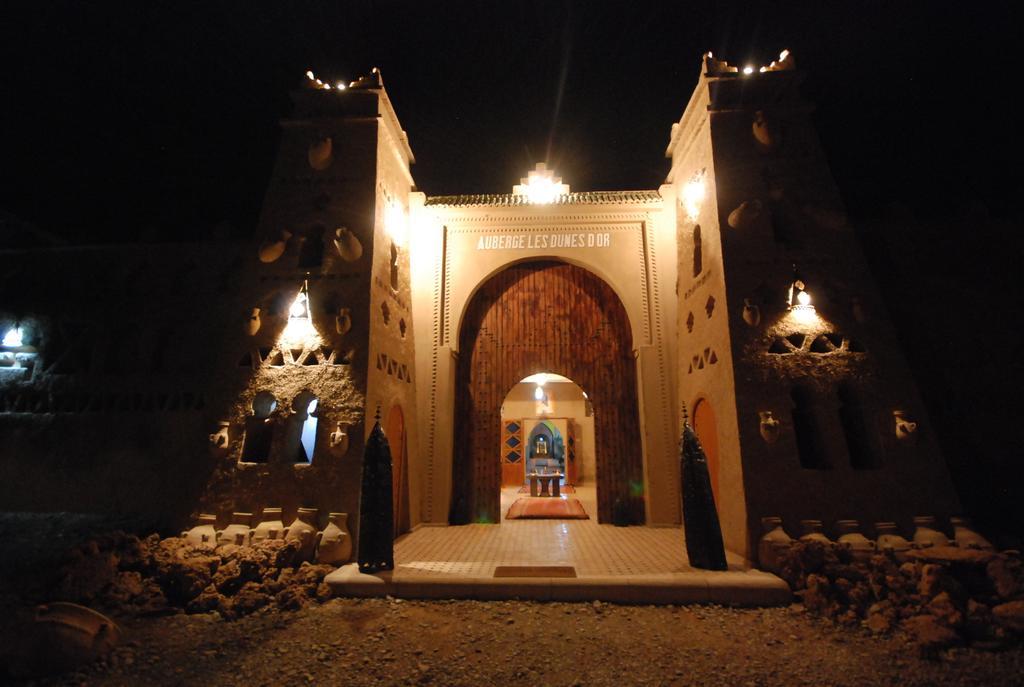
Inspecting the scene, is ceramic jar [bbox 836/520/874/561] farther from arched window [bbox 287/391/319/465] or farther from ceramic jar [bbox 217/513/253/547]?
ceramic jar [bbox 217/513/253/547]

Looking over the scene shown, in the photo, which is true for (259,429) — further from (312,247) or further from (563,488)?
(563,488)

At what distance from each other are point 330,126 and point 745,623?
942 centimetres

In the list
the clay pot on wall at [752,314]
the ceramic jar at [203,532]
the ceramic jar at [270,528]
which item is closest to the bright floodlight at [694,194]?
the clay pot on wall at [752,314]

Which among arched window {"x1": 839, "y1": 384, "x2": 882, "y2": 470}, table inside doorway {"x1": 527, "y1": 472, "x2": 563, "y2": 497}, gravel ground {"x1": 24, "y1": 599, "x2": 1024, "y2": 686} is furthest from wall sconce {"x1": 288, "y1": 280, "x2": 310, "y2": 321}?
table inside doorway {"x1": 527, "y1": 472, "x2": 563, "y2": 497}

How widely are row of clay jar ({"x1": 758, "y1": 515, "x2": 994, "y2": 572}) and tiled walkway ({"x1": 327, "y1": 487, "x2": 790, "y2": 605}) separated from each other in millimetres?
407

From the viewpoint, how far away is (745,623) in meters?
4.57

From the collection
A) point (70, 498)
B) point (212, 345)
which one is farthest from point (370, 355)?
point (70, 498)

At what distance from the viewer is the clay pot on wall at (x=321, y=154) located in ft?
26.0

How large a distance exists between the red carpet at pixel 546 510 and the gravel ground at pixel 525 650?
4724 millimetres

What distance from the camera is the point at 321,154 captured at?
792 centimetres

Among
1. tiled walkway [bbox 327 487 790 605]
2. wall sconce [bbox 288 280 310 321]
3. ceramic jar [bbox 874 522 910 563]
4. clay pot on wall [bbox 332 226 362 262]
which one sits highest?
clay pot on wall [bbox 332 226 362 262]

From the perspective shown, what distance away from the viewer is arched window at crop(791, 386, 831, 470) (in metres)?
6.41

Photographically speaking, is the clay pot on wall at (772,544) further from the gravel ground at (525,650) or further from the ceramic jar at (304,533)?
the ceramic jar at (304,533)

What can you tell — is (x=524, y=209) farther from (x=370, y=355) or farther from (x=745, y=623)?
(x=745, y=623)
